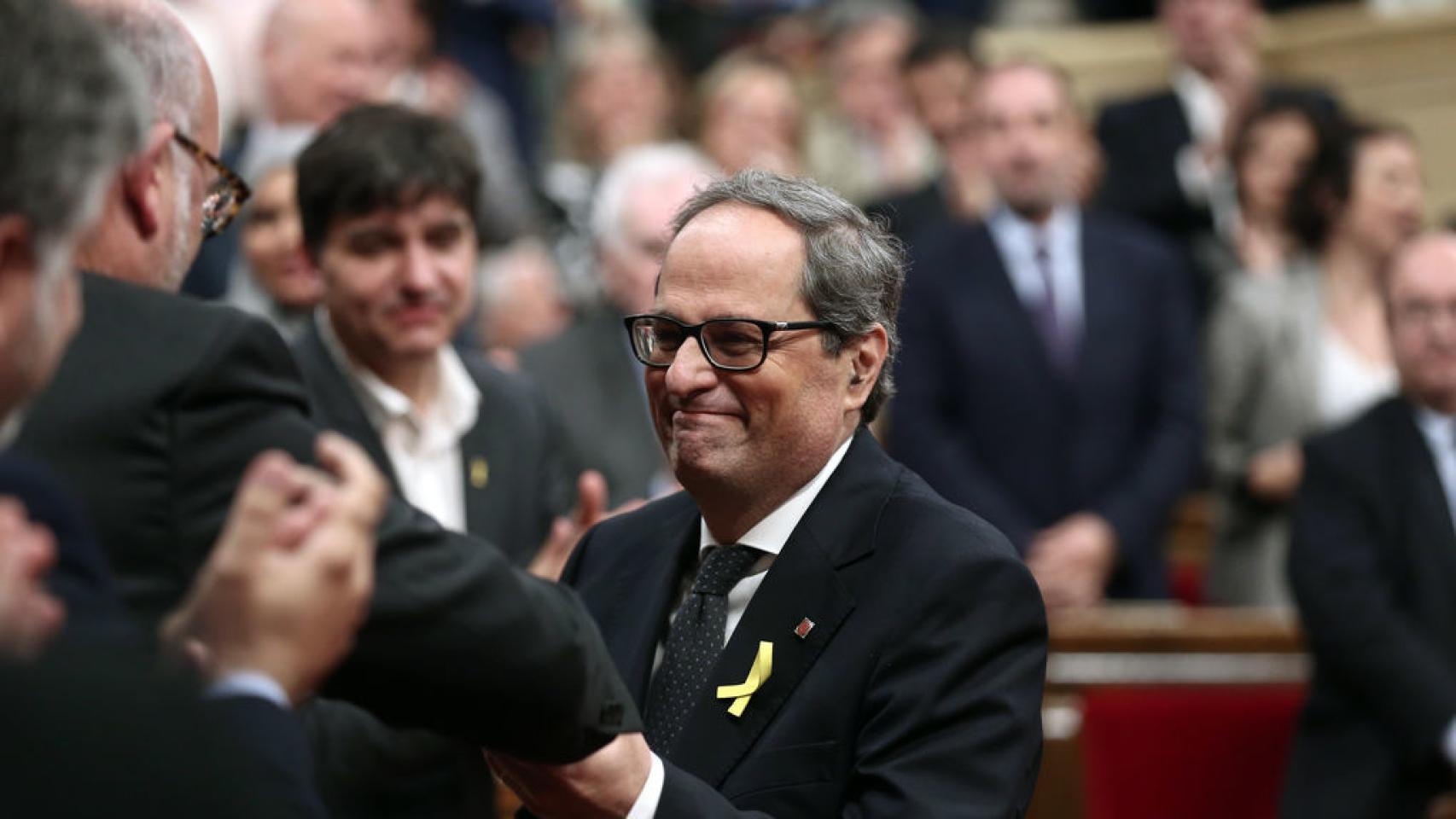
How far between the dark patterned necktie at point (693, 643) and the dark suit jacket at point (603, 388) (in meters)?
2.43

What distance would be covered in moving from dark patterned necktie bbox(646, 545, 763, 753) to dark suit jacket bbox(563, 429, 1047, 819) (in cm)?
4

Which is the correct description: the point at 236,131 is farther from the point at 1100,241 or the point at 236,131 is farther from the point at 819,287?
the point at 819,287

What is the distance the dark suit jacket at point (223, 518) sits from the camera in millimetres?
2305

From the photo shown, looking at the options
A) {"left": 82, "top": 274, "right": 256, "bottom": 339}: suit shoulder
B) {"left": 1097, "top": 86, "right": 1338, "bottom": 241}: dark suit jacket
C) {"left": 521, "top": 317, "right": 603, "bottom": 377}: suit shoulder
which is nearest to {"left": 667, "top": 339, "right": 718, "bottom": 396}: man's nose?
{"left": 82, "top": 274, "right": 256, "bottom": 339}: suit shoulder

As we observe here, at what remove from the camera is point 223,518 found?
235 centimetres

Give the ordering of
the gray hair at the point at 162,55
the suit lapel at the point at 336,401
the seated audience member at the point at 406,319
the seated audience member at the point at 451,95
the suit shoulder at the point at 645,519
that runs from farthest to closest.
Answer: the seated audience member at the point at 451,95 < the seated audience member at the point at 406,319 < the suit lapel at the point at 336,401 < the suit shoulder at the point at 645,519 < the gray hair at the point at 162,55

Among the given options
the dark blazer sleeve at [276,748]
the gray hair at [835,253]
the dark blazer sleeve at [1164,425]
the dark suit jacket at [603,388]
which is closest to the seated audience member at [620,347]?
the dark suit jacket at [603,388]

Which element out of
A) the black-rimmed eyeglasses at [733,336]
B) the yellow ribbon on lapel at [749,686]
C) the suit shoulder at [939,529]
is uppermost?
the black-rimmed eyeglasses at [733,336]

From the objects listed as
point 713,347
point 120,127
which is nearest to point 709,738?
point 713,347

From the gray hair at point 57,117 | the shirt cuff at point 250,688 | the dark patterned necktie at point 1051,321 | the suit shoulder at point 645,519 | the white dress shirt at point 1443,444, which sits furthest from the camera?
the dark patterned necktie at point 1051,321

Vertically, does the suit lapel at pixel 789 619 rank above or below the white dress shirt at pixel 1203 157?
above

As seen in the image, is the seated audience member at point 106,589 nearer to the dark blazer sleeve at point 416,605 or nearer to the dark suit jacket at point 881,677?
the dark blazer sleeve at point 416,605

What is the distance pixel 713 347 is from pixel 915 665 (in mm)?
583

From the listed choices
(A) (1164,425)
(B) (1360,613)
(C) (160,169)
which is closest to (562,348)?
(A) (1164,425)
